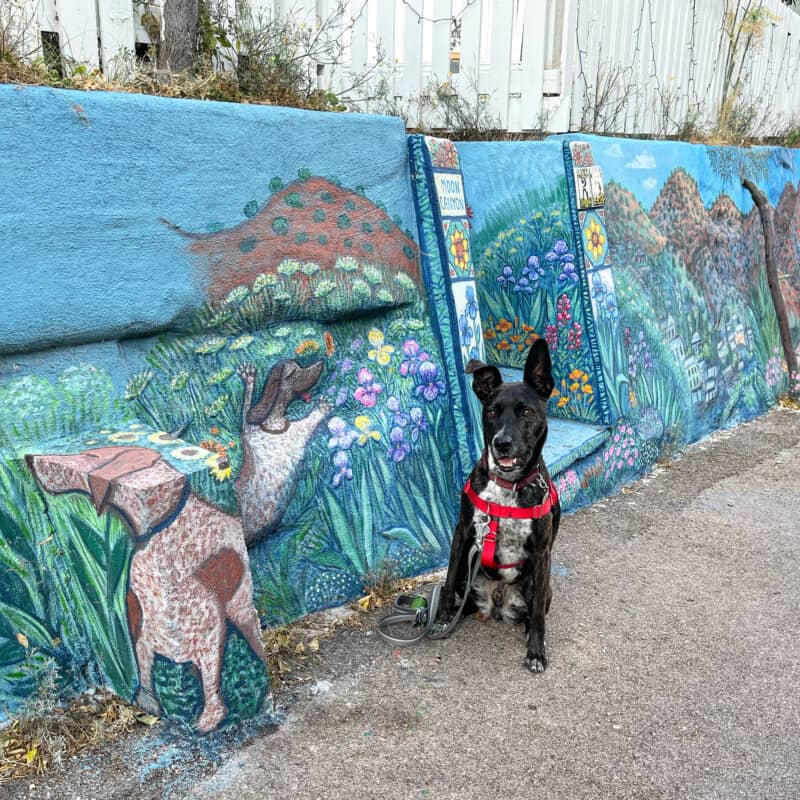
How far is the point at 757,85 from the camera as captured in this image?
1030cm

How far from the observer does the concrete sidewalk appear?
3.11m

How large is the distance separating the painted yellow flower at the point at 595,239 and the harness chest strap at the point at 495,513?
2.57m

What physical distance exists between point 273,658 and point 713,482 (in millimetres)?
4147

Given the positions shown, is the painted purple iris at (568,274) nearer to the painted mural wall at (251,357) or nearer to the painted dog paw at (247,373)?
the painted mural wall at (251,357)

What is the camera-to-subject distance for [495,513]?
3943 mm

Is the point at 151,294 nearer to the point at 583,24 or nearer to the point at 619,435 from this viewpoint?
the point at 619,435

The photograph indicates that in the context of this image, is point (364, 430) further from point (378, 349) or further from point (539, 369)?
point (539, 369)

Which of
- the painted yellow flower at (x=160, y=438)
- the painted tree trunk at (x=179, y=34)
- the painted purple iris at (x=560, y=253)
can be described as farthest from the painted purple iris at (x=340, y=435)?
the painted purple iris at (x=560, y=253)

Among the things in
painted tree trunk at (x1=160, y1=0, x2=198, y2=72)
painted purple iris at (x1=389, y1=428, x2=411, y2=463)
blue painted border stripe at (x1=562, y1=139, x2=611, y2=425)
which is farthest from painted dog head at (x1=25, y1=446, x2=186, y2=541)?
blue painted border stripe at (x1=562, y1=139, x2=611, y2=425)

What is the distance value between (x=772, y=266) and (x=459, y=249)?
530 centimetres

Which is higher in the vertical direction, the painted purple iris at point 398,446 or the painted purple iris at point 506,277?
the painted purple iris at point 506,277

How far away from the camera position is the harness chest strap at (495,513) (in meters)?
3.92

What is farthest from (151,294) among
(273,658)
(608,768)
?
(608,768)

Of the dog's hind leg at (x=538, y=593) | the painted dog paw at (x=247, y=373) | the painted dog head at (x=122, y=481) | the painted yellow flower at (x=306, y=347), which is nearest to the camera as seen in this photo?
the painted dog head at (x=122, y=481)
